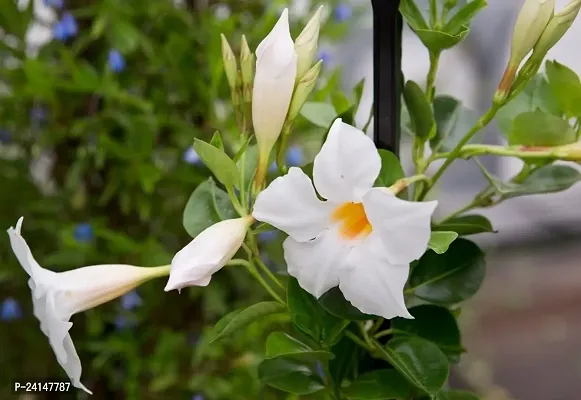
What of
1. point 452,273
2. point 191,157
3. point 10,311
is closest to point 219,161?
point 452,273

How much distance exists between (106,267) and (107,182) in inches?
18.2

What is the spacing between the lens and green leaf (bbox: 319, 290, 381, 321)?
29 cm

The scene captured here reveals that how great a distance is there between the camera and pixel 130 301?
71 centimetres

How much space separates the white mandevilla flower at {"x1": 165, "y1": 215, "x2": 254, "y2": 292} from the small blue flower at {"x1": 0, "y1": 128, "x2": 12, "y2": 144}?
0.57m

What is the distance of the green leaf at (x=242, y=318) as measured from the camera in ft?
1.00

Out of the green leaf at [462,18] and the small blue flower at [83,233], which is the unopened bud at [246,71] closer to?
the green leaf at [462,18]

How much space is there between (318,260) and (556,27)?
0.16 metres

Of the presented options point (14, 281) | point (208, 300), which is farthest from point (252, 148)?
point (14, 281)

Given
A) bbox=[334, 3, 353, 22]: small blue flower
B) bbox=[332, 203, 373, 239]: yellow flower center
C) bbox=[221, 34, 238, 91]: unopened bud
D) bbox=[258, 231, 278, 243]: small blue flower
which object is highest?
bbox=[334, 3, 353, 22]: small blue flower

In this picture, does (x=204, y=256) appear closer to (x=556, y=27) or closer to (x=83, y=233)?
(x=556, y=27)

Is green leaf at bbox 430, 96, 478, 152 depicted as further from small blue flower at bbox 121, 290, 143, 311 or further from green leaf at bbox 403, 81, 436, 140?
small blue flower at bbox 121, 290, 143, 311

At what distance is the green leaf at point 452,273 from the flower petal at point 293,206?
110mm

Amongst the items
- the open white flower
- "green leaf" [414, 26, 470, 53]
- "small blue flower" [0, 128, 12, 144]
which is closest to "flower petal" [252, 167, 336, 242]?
the open white flower

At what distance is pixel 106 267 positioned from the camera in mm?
302
